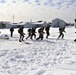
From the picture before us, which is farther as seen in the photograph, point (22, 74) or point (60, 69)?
point (60, 69)

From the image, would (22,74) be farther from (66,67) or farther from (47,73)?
(66,67)

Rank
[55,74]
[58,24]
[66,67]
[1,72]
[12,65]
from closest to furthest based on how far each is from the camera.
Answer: [55,74] < [1,72] < [66,67] < [12,65] < [58,24]

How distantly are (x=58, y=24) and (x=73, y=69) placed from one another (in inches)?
2949

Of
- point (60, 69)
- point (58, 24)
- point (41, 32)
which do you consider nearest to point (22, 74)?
point (60, 69)

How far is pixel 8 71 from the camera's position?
22.9 feet

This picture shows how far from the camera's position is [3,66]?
305 inches

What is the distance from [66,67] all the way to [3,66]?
2297 millimetres

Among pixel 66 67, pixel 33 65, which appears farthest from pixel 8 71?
pixel 66 67

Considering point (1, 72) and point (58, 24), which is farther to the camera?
point (58, 24)

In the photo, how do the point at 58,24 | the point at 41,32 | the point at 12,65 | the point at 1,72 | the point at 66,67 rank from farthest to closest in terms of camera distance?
the point at 58,24, the point at 41,32, the point at 12,65, the point at 66,67, the point at 1,72

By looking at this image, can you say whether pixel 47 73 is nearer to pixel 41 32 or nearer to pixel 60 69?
pixel 60 69

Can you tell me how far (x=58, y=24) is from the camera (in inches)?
3204

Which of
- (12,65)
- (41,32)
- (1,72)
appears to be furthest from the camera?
(41,32)

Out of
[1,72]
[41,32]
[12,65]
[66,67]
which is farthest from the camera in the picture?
[41,32]
